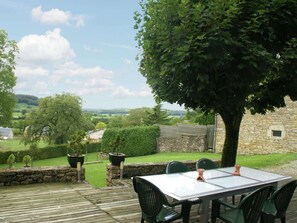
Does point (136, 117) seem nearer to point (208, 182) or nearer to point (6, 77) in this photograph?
point (6, 77)

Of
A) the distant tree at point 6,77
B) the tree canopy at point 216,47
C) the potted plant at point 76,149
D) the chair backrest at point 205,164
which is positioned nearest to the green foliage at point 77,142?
the potted plant at point 76,149

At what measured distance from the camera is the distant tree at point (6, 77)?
26188mm

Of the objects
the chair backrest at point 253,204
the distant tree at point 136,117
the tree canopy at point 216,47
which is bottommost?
the chair backrest at point 253,204

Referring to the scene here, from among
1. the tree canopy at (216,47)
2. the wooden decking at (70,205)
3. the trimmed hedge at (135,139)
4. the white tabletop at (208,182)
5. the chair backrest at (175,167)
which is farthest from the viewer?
the trimmed hedge at (135,139)

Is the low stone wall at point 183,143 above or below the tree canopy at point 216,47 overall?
below

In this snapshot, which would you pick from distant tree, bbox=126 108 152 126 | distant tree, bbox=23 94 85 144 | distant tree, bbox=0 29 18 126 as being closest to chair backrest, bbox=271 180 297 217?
distant tree, bbox=0 29 18 126

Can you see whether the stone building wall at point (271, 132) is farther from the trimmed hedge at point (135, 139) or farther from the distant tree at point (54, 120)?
the distant tree at point (54, 120)

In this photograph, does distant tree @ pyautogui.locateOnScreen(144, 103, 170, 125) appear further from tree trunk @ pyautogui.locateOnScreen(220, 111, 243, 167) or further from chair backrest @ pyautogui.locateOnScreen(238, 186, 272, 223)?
chair backrest @ pyautogui.locateOnScreen(238, 186, 272, 223)

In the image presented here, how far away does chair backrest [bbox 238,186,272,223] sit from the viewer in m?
3.71

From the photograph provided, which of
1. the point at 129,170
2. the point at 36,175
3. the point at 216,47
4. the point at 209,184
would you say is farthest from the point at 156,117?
the point at 209,184

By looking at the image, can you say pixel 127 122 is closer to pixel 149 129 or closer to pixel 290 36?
pixel 149 129

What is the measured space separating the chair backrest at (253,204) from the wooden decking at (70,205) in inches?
57.5

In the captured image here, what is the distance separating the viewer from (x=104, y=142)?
80.7ft

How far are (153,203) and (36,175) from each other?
495 cm
